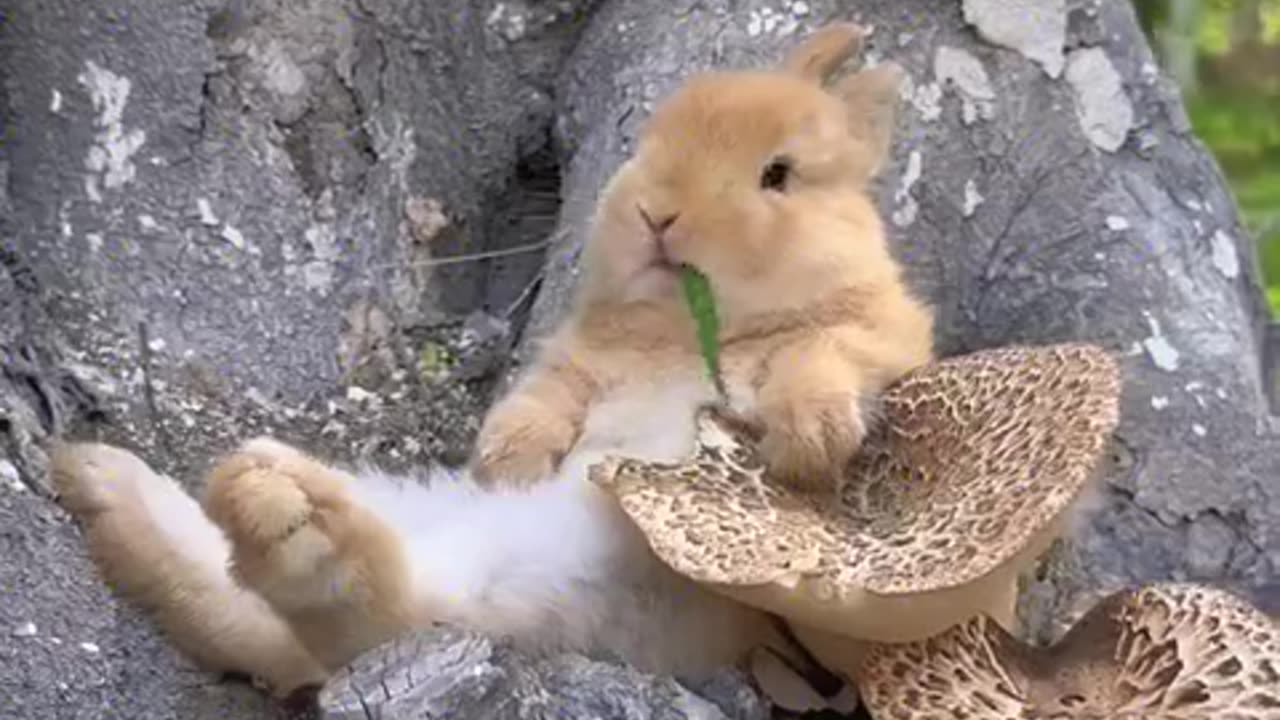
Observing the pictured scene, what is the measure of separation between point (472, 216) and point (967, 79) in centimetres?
100

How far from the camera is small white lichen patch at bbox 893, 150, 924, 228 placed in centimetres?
353

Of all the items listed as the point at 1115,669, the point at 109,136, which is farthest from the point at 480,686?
the point at 109,136

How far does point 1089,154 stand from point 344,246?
139 cm

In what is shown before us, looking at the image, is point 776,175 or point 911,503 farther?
point 776,175

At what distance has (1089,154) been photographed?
354 centimetres

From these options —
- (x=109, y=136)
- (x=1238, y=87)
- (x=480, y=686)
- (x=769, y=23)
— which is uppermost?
(x=109, y=136)

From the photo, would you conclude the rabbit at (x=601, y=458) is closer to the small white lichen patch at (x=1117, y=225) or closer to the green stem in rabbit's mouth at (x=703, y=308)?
the green stem in rabbit's mouth at (x=703, y=308)

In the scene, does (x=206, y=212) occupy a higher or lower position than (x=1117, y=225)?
higher

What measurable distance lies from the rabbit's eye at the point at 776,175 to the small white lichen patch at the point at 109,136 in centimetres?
117

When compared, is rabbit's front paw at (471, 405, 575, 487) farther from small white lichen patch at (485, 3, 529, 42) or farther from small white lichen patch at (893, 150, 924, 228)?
small white lichen patch at (485, 3, 529, 42)

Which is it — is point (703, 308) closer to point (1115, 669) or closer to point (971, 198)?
point (1115, 669)

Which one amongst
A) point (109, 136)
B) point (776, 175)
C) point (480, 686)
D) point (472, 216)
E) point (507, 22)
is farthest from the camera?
point (507, 22)

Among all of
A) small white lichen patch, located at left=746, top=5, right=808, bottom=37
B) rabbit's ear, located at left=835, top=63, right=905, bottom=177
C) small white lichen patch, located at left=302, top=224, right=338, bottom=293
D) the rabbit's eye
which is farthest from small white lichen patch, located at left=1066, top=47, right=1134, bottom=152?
small white lichen patch, located at left=302, top=224, right=338, bottom=293

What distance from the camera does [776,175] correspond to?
8.80 ft
